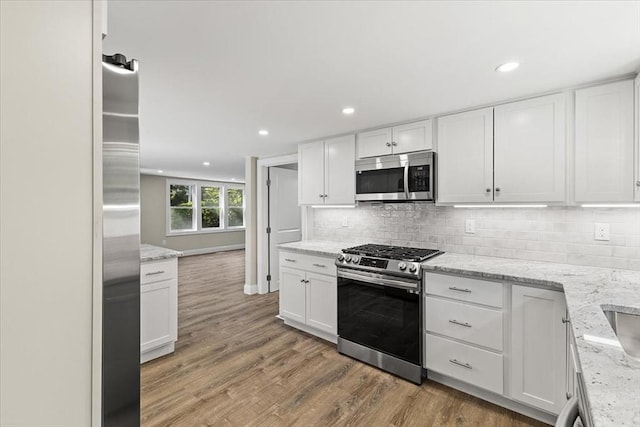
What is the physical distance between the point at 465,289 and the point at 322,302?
4.73 ft

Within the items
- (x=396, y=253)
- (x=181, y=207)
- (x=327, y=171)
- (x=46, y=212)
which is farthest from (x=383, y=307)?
(x=181, y=207)

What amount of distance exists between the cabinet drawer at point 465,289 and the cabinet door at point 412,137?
124 centimetres

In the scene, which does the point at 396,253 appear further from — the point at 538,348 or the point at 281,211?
the point at 281,211

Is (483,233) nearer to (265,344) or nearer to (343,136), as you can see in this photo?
(343,136)

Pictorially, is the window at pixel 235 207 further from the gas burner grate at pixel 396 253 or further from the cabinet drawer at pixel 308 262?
the gas burner grate at pixel 396 253

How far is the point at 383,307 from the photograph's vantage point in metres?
2.49

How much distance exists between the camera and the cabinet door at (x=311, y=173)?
Answer: 353 centimetres

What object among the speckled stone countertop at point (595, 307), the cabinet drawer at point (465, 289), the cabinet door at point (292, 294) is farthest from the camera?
the cabinet door at point (292, 294)

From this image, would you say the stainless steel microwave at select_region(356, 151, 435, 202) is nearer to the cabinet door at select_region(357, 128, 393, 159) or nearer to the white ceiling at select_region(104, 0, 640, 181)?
the cabinet door at select_region(357, 128, 393, 159)

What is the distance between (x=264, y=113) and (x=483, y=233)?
2318 millimetres

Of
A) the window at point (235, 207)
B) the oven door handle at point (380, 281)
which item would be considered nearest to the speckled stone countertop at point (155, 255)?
the oven door handle at point (380, 281)

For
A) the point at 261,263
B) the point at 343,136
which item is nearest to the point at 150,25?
the point at 343,136

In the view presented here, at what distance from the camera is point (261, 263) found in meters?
4.68

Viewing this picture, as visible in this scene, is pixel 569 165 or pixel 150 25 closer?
pixel 150 25
